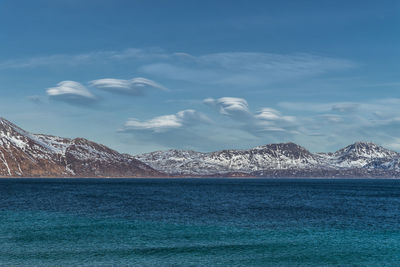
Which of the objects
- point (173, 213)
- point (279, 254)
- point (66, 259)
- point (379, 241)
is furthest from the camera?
point (173, 213)

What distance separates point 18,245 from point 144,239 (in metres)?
17.3

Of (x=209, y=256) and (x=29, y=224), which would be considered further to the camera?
(x=29, y=224)

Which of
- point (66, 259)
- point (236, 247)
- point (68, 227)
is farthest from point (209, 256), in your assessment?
point (68, 227)

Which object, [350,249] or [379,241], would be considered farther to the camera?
[379,241]

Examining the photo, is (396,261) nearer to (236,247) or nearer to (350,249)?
(350,249)

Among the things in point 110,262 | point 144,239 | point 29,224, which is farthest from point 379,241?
point 29,224

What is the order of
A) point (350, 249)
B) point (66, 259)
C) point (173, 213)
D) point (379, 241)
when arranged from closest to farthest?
point (66, 259), point (350, 249), point (379, 241), point (173, 213)

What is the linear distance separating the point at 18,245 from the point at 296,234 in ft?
140

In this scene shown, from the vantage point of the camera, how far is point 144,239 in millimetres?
61844

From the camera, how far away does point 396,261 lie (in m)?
52.2

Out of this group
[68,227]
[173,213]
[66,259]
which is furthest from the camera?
[173,213]

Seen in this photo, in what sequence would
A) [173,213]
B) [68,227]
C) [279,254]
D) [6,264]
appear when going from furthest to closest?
[173,213] → [68,227] → [279,254] → [6,264]

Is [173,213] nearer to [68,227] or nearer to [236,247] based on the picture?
[68,227]

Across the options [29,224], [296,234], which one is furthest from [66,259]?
[296,234]
